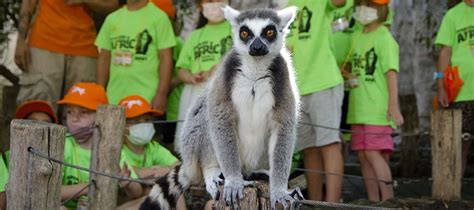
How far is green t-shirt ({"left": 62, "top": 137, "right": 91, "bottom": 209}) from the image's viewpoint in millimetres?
5398

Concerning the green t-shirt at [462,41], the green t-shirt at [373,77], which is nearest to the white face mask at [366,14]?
the green t-shirt at [373,77]

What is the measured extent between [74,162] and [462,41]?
321 centimetres

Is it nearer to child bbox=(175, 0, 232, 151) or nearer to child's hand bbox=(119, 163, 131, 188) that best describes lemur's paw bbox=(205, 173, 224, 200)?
child's hand bbox=(119, 163, 131, 188)

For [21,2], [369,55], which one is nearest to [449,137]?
[369,55]

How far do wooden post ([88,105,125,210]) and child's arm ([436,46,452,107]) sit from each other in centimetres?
272

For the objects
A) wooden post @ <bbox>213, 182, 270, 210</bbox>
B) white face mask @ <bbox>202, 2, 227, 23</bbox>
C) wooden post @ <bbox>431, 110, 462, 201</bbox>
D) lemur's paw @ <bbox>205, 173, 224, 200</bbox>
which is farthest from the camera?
white face mask @ <bbox>202, 2, 227, 23</bbox>

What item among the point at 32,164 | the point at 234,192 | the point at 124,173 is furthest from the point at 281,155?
the point at 124,173

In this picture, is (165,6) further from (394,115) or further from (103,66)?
(394,115)

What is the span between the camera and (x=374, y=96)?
619 cm

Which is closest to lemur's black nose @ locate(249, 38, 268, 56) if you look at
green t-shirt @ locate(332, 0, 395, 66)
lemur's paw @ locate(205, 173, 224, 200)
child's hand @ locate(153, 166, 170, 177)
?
lemur's paw @ locate(205, 173, 224, 200)

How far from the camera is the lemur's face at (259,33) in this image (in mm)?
4109

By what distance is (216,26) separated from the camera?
6406 millimetres

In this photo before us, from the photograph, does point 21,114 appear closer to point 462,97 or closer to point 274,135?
point 274,135

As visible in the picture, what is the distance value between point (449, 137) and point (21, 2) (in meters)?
3.81
